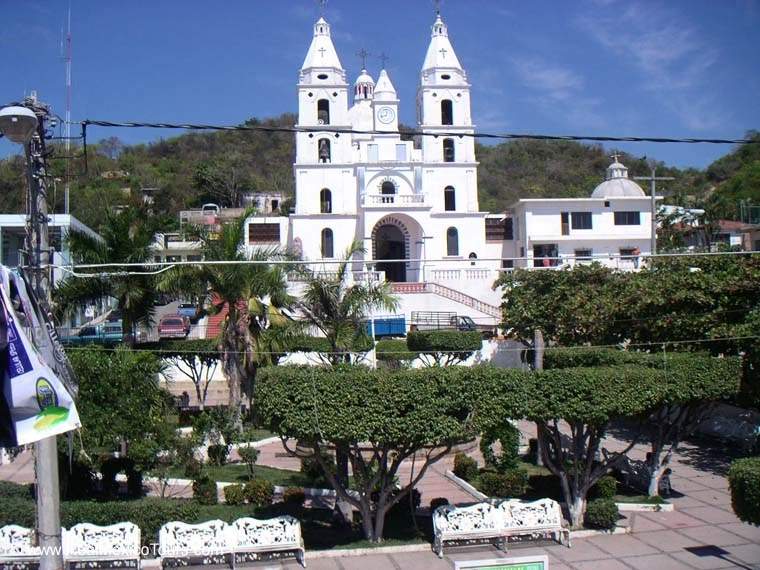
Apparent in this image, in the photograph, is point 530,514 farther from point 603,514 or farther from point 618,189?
point 618,189

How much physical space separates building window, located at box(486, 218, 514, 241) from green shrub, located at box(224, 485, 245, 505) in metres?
37.1

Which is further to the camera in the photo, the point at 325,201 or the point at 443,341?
the point at 325,201

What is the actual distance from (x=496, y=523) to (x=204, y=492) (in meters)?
6.30

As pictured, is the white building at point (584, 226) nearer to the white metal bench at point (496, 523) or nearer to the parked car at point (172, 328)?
the parked car at point (172, 328)

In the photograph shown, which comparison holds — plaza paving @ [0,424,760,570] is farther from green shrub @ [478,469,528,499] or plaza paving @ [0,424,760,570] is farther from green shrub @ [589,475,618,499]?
green shrub @ [478,469,528,499]

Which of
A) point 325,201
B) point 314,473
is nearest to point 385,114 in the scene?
point 325,201

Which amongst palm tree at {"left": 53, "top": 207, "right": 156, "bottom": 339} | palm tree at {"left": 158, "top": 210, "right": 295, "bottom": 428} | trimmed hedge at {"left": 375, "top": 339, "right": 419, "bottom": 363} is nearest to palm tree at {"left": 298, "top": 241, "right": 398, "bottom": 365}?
palm tree at {"left": 158, "top": 210, "right": 295, "bottom": 428}

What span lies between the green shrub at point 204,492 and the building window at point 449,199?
1401 inches

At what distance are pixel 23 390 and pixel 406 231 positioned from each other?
4259 cm

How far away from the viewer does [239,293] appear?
771 inches

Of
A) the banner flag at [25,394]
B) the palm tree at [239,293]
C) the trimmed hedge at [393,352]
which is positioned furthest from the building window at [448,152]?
the banner flag at [25,394]

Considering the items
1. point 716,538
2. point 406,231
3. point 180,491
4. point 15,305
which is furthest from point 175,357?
point 406,231

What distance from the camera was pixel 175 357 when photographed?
2605 cm

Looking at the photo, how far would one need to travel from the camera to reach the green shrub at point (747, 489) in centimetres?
952
